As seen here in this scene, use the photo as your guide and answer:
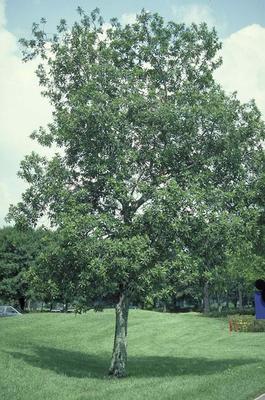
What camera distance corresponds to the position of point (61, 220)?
21.2 meters

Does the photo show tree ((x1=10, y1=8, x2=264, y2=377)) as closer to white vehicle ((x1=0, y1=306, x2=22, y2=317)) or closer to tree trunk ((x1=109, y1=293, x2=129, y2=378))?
tree trunk ((x1=109, y1=293, x2=129, y2=378))

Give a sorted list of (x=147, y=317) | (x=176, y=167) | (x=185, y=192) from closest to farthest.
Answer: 1. (x=185, y=192)
2. (x=176, y=167)
3. (x=147, y=317)

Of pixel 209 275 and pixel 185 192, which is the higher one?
pixel 185 192

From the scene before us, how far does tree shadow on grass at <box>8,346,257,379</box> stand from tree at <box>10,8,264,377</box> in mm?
1953

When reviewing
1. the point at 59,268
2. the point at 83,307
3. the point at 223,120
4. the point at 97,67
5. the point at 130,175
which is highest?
the point at 97,67

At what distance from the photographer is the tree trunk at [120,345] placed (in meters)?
23.5

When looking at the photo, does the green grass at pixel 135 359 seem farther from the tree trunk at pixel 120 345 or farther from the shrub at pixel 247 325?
the shrub at pixel 247 325

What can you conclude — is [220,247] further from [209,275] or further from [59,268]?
[59,268]

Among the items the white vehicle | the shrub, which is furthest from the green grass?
the white vehicle

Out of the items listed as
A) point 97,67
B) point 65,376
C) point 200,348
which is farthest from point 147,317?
point 97,67

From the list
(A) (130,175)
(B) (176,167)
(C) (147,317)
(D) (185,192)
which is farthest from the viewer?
(C) (147,317)

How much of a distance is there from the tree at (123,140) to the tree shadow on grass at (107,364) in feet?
6.41

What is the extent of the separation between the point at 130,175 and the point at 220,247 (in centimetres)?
489

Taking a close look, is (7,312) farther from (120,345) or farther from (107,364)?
(120,345)
